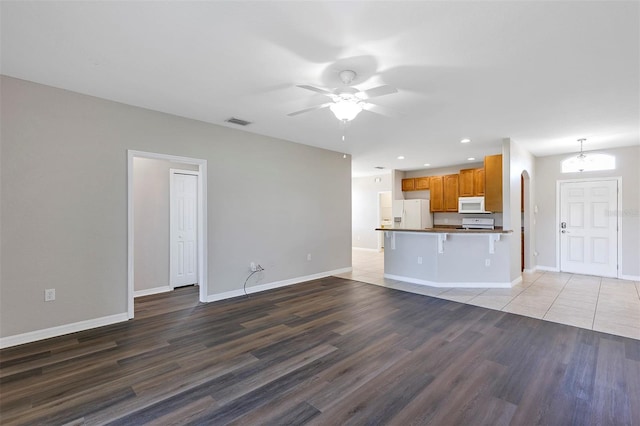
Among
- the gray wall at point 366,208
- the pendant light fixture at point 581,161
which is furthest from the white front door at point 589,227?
the gray wall at point 366,208

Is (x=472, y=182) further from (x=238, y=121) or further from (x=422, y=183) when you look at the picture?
(x=238, y=121)

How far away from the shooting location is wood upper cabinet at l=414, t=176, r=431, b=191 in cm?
841

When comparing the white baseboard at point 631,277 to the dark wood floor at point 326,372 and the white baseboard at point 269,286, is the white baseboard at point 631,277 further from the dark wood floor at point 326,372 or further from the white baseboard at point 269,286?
the white baseboard at point 269,286

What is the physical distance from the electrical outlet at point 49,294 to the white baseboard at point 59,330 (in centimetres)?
31

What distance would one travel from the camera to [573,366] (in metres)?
2.45

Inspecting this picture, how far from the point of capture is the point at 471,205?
7.27 m

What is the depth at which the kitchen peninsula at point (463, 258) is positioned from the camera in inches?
193

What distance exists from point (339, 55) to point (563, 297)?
4.89 meters

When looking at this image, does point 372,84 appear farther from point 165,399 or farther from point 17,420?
point 17,420

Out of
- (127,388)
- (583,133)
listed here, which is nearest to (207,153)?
(127,388)

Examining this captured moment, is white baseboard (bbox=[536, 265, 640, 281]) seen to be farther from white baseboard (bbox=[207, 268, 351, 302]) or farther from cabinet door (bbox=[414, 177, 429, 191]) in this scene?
white baseboard (bbox=[207, 268, 351, 302])

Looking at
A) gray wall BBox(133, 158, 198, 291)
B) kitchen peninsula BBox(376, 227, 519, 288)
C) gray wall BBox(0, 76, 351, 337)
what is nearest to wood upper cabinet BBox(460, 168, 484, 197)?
kitchen peninsula BBox(376, 227, 519, 288)

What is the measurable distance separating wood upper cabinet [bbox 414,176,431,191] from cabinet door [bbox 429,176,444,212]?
4.5 inches

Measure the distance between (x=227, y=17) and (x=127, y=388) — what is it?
279cm
